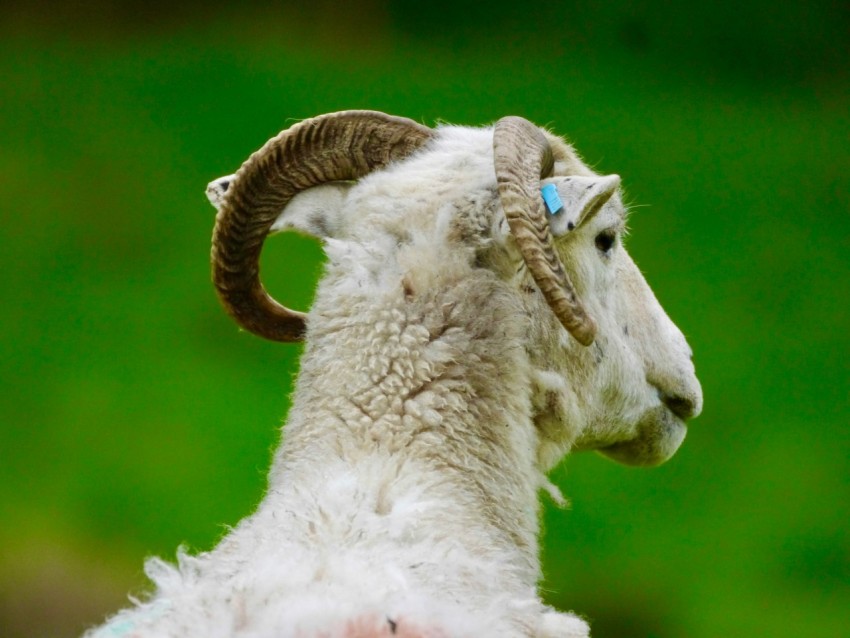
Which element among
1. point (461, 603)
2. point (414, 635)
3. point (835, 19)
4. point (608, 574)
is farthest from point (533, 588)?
point (835, 19)

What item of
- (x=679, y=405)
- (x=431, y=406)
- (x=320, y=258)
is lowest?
(x=431, y=406)

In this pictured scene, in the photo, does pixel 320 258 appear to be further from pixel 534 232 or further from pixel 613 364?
pixel 534 232

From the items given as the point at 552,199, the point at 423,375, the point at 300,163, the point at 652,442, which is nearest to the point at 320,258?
the point at 652,442

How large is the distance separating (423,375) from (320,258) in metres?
4.15

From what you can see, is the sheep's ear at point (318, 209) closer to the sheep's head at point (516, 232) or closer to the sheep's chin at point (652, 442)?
the sheep's head at point (516, 232)

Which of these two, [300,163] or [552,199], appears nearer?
[552,199]

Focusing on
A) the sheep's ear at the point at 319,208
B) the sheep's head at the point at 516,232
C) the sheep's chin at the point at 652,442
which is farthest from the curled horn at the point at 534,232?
the sheep's chin at the point at 652,442

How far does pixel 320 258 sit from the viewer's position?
629cm

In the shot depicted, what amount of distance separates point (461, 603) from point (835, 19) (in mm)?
5714

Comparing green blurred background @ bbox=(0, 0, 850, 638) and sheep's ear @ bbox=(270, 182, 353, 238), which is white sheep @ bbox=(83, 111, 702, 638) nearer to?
sheep's ear @ bbox=(270, 182, 353, 238)

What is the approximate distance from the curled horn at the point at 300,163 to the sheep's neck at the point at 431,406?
1.12 feet

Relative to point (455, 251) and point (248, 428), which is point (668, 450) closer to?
point (455, 251)

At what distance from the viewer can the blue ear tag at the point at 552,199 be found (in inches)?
91.8

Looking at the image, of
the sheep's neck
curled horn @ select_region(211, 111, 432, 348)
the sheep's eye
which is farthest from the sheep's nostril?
curled horn @ select_region(211, 111, 432, 348)
